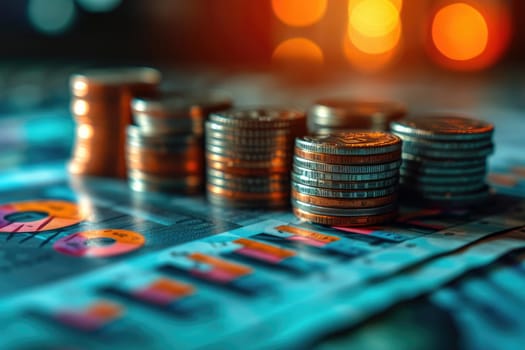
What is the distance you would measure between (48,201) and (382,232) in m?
1.01

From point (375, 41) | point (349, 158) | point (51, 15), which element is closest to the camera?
point (349, 158)

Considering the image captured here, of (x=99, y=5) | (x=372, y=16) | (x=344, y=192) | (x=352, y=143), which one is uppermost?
(x=99, y=5)

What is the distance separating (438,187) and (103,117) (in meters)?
1.14

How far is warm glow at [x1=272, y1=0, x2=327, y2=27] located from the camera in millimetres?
7203

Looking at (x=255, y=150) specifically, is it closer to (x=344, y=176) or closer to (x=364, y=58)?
(x=344, y=176)

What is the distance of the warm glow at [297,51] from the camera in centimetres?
717

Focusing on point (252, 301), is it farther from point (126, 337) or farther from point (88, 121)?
point (88, 121)

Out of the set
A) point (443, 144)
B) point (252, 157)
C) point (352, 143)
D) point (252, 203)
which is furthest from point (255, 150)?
point (443, 144)

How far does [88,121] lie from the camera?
246 cm

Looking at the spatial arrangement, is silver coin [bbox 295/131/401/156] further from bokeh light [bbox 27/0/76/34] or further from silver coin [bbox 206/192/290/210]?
bokeh light [bbox 27/0/76/34]

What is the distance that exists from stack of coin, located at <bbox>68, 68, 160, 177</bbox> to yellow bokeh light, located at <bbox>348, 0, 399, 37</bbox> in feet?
16.3

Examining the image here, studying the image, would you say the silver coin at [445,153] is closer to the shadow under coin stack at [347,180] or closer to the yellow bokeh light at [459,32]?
the shadow under coin stack at [347,180]

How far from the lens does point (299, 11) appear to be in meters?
7.25

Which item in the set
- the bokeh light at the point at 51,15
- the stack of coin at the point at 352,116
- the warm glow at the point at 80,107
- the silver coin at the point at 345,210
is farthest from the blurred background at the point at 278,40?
the silver coin at the point at 345,210
